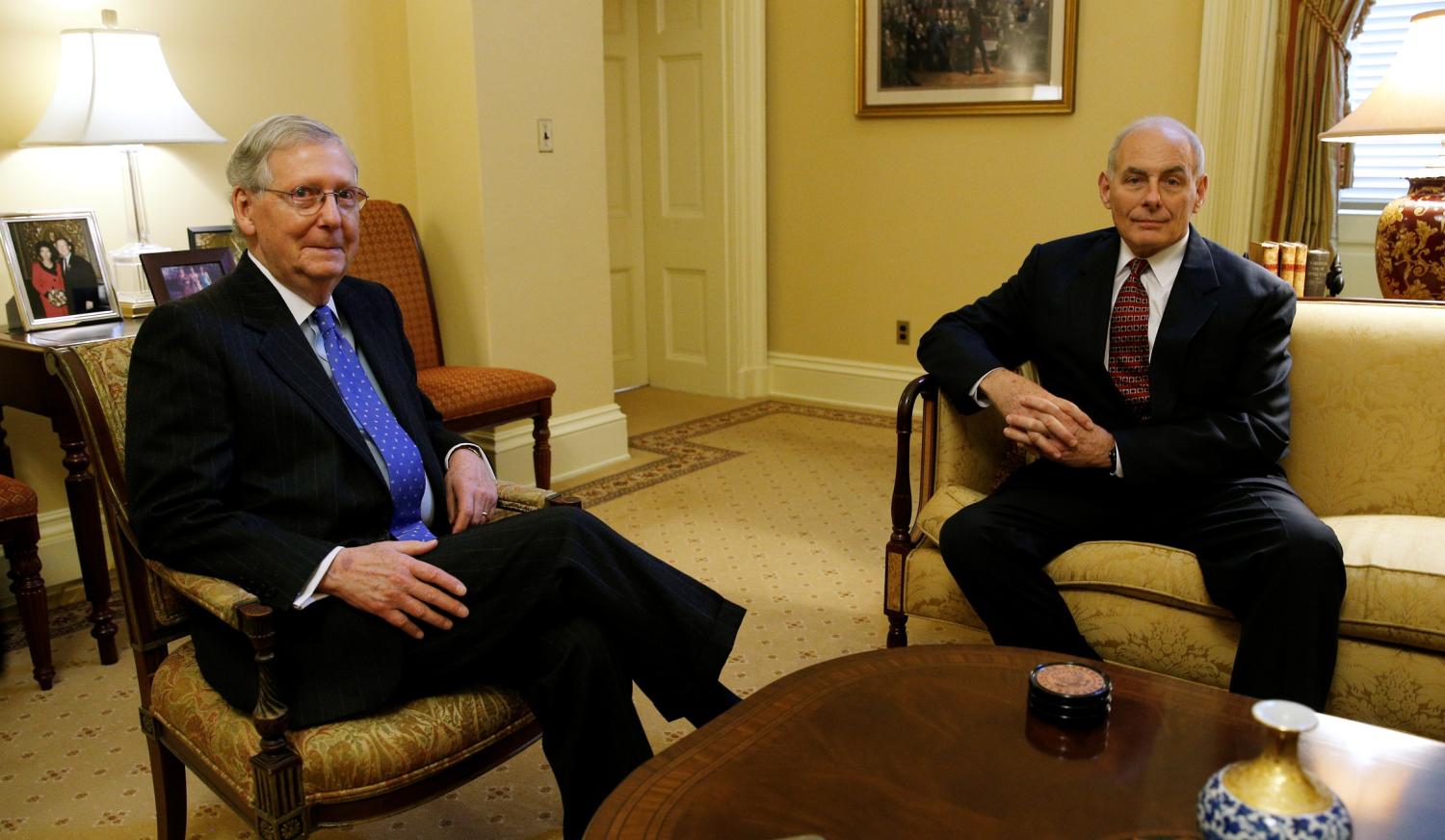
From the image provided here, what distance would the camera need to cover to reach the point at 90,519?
280 cm

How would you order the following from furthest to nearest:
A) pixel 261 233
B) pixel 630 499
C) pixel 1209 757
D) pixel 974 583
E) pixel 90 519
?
pixel 630 499 < pixel 90 519 < pixel 974 583 < pixel 261 233 < pixel 1209 757

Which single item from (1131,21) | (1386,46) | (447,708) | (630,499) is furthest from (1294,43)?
(447,708)

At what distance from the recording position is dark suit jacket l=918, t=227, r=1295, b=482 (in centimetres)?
229

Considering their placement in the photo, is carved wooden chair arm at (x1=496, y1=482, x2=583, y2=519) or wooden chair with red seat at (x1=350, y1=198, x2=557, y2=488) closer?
carved wooden chair arm at (x1=496, y1=482, x2=583, y2=519)

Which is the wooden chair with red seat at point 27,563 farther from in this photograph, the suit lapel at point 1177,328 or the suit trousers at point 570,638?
the suit lapel at point 1177,328

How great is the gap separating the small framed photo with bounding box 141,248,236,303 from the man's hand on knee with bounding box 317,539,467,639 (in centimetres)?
154

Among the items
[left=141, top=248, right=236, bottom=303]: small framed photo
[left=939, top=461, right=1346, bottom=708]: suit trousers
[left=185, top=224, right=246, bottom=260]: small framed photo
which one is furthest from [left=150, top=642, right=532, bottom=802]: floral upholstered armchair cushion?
[left=185, top=224, right=246, bottom=260]: small framed photo

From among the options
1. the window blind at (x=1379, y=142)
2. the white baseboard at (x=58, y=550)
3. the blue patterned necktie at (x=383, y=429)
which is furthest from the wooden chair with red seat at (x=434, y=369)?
the window blind at (x=1379, y=142)

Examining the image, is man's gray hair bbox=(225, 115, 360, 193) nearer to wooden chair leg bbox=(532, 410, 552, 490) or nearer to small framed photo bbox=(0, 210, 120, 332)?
small framed photo bbox=(0, 210, 120, 332)

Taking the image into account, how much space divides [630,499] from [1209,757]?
2795 mm

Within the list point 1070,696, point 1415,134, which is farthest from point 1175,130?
point 1070,696

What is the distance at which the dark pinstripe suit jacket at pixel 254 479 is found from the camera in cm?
163

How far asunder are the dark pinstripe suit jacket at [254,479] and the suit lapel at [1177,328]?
60.1 inches

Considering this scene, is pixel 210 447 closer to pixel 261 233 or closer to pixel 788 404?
pixel 261 233
